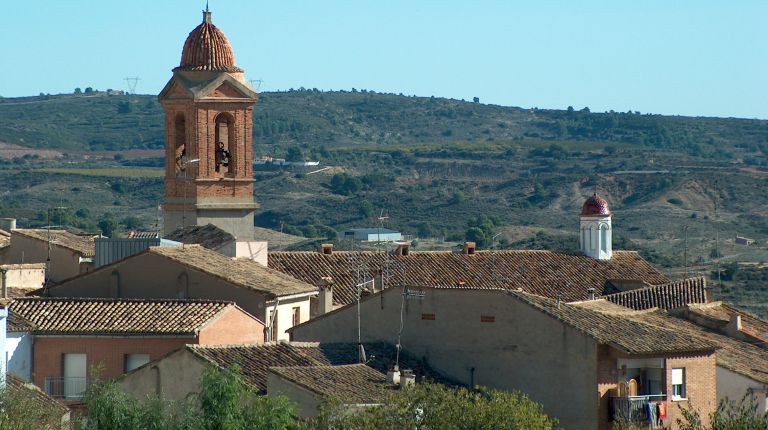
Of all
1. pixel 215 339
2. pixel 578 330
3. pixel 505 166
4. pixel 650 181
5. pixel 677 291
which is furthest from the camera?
pixel 505 166

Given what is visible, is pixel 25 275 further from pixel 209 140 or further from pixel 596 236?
pixel 596 236

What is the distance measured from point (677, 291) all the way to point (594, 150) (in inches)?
4314

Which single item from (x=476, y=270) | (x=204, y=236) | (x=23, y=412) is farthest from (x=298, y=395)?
(x=476, y=270)

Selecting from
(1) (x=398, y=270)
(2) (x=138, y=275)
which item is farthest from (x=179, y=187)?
(2) (x=138, y=275)

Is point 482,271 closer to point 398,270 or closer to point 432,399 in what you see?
point 398,270

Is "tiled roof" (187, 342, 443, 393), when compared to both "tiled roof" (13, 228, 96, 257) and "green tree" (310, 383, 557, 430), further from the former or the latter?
"tiled roof" (13, 228, 96, 257)

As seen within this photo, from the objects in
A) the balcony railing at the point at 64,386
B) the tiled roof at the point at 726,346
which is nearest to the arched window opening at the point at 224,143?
the tiled roof at the point at 726,346

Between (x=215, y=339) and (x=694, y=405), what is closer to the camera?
(x=694, y=405)

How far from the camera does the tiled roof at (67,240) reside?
48.9m

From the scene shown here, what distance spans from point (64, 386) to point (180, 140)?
1787 centimetres

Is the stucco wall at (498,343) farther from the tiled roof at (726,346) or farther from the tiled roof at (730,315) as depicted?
the tiled roof at (730,315)

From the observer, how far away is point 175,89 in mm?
53562

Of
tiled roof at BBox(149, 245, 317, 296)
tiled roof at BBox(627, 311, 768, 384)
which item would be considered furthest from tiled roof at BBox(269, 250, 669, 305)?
tiled roof at BBox(627, 311, 768, 384)

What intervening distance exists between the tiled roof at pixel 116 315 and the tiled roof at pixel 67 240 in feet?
30.9
